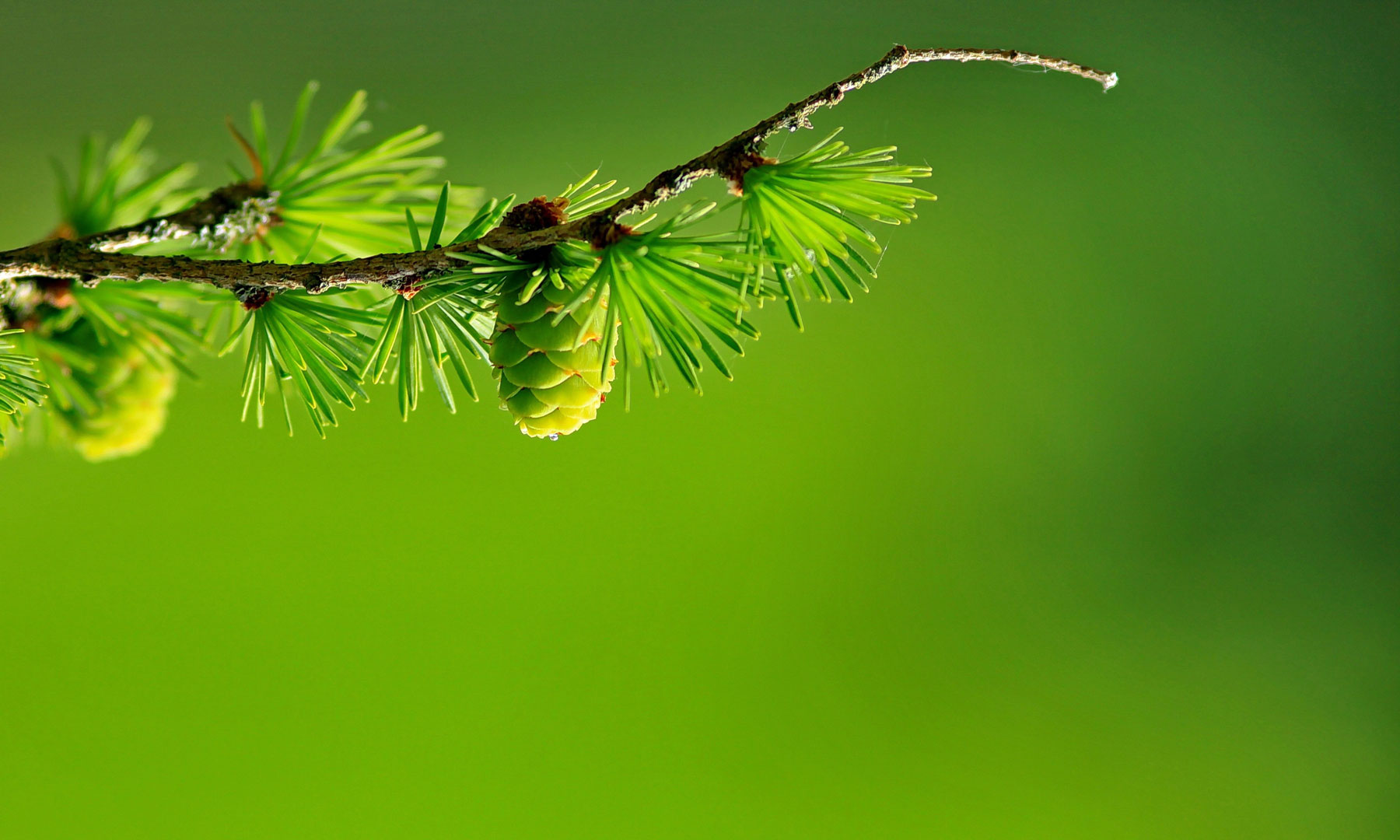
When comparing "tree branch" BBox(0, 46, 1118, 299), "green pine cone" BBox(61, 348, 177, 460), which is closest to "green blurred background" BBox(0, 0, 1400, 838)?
"green pine cone" BBox(61, 348, 177, 460)

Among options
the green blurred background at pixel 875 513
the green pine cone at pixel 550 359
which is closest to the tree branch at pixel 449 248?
the green pine cone at pixel 550 359

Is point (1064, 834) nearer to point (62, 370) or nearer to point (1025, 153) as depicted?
point (1025, 153)

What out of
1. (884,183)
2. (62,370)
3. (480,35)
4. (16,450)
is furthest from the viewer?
(480,35)

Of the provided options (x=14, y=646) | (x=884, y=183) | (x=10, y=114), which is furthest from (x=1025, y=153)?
(x=14, y=646)

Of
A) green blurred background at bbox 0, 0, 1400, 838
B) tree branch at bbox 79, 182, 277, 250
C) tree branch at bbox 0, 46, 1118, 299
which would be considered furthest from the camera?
green blurred background at bbox 0, 0, 1400, 838

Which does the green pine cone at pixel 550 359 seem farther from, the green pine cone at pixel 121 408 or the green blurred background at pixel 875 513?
the green blurred background at pixel 875 513

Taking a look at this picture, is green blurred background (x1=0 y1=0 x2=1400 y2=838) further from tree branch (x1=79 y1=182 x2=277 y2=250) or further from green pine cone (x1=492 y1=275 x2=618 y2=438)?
green pine cone (x1=492 y1=275 x2=618 y2=438)
